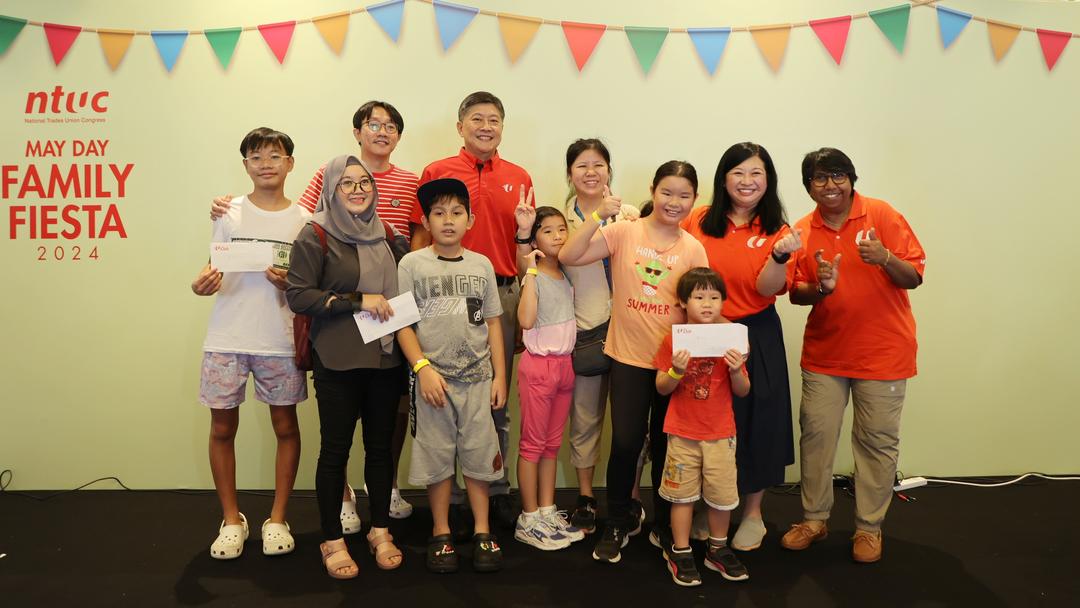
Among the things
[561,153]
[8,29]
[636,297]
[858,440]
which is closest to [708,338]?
[636,297]

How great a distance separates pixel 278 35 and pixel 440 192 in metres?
1.59

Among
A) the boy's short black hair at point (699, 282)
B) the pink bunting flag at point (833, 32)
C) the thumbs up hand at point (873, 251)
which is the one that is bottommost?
the boy's short black hair at point (699, 282)

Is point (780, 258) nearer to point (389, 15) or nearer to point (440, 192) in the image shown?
point (440, 192)

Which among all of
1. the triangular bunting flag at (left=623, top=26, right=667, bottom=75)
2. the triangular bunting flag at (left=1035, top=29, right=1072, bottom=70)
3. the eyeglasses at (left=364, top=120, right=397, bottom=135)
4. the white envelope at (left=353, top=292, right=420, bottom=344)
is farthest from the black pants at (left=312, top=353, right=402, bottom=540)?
the triangular bunting flag at (left=1035, top=29, right=1072, bottom=70)

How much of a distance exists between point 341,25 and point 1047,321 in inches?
159

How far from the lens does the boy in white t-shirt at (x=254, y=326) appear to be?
2.46 meters

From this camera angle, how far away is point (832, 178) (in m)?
2.46

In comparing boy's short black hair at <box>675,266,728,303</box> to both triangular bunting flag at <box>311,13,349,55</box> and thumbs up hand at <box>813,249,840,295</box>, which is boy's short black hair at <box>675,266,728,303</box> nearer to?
thumbs up hand at <box>813,249,840,295</box>

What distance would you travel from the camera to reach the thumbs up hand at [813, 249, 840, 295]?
2426 mm

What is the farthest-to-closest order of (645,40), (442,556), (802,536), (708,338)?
1. (645,40)
2. (802,536)
3. (442,556)
4. (708,338)

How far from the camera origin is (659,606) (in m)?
2.15

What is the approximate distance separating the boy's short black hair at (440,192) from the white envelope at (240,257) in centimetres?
61

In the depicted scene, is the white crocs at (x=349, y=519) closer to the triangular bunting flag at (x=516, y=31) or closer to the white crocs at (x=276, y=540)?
the white crocs at (x=276, y=540)

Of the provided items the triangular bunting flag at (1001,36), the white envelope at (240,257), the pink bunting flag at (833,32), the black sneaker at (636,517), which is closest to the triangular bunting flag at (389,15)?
the white envelope at (240,257)
